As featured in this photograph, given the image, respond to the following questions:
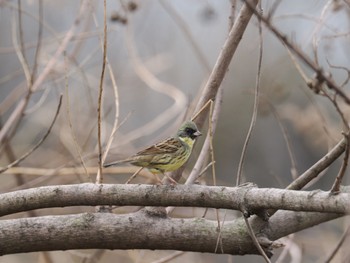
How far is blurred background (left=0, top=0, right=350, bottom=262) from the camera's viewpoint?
180 inches

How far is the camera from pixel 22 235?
11.6 feet

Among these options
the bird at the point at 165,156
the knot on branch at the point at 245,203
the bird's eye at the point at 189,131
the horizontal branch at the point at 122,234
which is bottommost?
the horizontal branch at the point at 122,234

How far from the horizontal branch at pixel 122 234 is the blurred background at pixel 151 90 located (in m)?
0.43

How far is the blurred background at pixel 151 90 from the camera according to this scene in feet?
15.0

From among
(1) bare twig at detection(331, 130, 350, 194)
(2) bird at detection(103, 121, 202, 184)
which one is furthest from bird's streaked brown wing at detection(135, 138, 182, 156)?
(1) bare twig at detection(331, 130, 350, 194)

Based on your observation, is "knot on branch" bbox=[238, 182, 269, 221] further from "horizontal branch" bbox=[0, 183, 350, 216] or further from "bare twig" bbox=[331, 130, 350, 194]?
"bare twig" bbox=[331, 130, 350, 194]

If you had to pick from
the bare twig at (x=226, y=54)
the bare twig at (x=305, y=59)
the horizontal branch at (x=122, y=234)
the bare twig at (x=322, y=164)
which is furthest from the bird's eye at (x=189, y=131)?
the bare twig at (x=305, y=59)

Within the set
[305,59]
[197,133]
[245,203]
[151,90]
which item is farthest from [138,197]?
[151,90]

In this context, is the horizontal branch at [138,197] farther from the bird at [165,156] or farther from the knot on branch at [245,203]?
the bird at [165,156]

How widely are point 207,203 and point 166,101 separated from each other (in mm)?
8217

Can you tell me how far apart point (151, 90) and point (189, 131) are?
6.06 metres

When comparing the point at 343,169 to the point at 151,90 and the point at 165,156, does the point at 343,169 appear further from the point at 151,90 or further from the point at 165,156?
the point at 151,90

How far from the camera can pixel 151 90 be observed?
418 inches

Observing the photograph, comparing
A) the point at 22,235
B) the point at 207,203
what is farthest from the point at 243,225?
the point at 22,235
